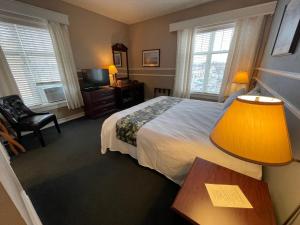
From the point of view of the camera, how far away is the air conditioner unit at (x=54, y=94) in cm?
300

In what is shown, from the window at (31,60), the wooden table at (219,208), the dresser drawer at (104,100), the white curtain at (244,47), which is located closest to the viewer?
the wooden table at (219,208)

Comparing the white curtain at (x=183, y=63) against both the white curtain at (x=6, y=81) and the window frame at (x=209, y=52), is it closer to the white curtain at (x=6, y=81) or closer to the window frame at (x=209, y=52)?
the window frame at (x=209, y=52)

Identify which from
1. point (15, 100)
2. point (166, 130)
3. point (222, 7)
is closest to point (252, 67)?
point (222, 7)

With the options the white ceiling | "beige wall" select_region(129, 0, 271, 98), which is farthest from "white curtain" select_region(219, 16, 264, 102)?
the white ceiling

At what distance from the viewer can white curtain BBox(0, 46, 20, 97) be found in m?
2.28

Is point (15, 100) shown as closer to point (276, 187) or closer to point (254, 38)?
point (276, 187)

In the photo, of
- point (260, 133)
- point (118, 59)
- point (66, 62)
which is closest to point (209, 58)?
point (118, 59)

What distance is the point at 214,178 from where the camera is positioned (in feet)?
2.89

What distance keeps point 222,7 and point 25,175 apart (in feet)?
14.9

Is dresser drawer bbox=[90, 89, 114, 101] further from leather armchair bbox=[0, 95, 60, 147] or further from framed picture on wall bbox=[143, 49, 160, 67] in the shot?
framed picture on wall bbox=[143, 49, 160, 67]

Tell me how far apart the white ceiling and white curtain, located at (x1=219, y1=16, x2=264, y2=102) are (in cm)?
105

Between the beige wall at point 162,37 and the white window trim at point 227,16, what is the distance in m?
0.14

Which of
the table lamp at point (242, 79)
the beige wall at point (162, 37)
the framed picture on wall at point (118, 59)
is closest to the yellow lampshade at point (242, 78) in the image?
the table lamp at point (242, 79)

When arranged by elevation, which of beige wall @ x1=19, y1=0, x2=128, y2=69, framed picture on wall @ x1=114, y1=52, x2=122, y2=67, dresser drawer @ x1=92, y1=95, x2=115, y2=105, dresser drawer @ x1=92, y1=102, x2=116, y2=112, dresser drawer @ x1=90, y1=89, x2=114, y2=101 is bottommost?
dresser drawer @ x1=92, y1=102, x2=116, y2=112
